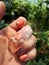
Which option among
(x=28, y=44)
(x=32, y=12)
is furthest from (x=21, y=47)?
(x=32, y=12)

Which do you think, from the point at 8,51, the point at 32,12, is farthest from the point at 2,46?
the point at 32,12

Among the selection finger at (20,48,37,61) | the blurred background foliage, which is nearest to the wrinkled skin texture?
finger at (20,48,37,61)

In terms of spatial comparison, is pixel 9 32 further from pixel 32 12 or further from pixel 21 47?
pixel 32 12

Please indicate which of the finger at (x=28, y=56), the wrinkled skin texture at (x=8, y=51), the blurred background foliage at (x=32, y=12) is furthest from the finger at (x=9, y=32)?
the blurred background foliage at (x=32, y=12)

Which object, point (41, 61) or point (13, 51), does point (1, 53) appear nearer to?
point (13, 51)

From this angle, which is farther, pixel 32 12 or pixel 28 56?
pixel 32 12

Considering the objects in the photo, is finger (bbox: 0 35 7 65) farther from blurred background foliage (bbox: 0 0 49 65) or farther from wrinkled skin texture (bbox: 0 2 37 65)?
blurred background foliage (bbox: 0 0 49 65)

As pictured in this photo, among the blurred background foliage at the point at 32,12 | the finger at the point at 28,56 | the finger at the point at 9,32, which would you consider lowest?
the blurred background foliage at the point at 32,12

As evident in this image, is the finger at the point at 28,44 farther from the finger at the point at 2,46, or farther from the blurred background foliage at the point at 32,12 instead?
the blurred background foliage at the point at 32,12

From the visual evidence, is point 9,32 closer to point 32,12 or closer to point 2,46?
point 2,46

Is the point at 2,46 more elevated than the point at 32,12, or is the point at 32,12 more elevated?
the point at 2,46

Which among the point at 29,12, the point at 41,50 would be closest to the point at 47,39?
the point at 41,50

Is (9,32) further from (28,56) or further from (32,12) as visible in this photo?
(32,12)
